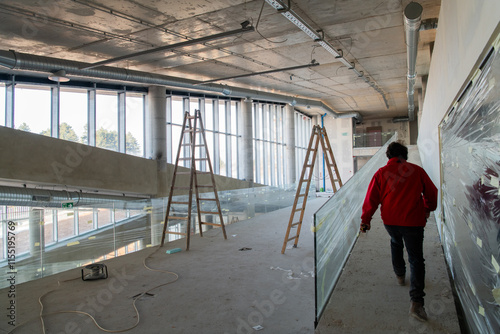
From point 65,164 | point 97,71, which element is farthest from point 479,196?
point 97,71

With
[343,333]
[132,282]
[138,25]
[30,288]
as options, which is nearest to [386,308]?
[343,333]

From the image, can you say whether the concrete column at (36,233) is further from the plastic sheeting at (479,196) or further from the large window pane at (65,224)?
the plastic sheeting at (479,196)

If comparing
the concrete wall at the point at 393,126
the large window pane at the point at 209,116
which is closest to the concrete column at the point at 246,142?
the large window pane at the point at 209,116

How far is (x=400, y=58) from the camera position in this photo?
1053 centimetres

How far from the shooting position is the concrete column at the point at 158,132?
11.0 metres

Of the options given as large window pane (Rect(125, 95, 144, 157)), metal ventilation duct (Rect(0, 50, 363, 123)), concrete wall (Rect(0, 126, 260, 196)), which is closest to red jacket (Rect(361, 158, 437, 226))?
concrete wall (Rect(0, 126, 260, 196))

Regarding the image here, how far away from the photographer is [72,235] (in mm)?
4980

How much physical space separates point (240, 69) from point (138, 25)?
177 inches

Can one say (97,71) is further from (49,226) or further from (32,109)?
(49,226)

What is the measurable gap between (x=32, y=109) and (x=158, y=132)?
3499mm

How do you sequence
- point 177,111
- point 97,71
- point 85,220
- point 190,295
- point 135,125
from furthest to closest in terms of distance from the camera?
1. point 177,111
2. point 135,125
3. point 97,71
4. point 85,220
5. point 190,295

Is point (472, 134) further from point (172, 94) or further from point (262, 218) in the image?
point (172, 94)

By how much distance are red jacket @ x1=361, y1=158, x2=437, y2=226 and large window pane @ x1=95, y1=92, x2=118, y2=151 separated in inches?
388

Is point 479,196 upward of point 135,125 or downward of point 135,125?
downward
